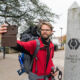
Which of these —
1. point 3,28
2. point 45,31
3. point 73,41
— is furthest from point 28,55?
point 73,41

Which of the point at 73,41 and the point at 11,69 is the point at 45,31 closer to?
the point at 73,41

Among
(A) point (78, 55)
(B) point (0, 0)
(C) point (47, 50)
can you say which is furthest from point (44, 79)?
(B) point (0, 0)

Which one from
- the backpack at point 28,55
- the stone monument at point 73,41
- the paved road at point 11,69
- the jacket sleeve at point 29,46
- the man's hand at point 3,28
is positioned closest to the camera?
the man's hand at point 3,28

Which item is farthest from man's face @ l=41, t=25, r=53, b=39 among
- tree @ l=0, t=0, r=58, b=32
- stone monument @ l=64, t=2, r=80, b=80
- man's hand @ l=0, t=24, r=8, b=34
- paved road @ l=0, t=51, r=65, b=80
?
tree @ l=0, t=0, r=58, b=32

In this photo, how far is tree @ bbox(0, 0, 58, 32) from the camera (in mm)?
11484

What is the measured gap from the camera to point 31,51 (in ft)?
7.79

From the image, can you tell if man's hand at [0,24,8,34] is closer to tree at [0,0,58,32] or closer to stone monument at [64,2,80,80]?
stone monument at [64,2,80,80]

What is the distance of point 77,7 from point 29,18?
300 inches

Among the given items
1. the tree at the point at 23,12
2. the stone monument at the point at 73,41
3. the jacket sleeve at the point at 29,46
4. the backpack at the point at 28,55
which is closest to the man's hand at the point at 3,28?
the jacket sleeve at the point at 29,46

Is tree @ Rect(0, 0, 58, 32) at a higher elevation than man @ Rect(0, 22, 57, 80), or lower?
higher

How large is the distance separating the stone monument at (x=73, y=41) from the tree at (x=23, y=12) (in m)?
6.92

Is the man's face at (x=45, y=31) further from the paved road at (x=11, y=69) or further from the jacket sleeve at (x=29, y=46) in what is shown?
the paved road at (x=11, y=69)

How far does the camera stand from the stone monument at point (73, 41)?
4473 millimetres

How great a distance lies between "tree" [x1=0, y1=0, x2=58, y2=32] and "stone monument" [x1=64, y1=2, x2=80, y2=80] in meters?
6.92
